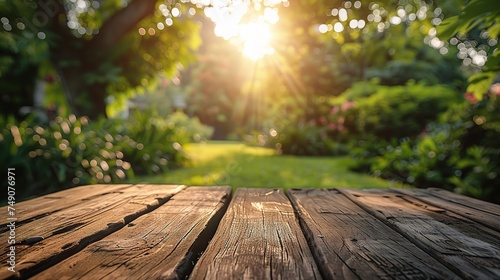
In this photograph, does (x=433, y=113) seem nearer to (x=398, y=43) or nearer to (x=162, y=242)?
(x=398, y=43)

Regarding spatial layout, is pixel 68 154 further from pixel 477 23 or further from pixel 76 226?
pixel 477 23

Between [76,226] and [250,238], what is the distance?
1.92 ft

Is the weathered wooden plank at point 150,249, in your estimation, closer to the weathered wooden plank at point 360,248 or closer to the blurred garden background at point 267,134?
the weathered wooden plank at point 360,248

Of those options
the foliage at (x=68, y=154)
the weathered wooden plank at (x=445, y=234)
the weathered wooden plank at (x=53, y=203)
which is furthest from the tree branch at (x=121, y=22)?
the weathered wooden plank at (x=445, y=234)

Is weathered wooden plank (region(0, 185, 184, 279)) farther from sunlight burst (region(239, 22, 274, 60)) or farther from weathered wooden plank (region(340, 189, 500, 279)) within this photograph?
sunlight burst (region(239, 22, 274, 60))

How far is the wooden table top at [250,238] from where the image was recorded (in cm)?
75

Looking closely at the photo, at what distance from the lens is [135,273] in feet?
2.42

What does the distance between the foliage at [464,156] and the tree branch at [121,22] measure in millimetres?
5043

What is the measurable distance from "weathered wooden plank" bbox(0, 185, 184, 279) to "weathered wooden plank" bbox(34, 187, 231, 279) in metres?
0.04

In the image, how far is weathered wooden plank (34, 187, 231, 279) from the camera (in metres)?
0.74

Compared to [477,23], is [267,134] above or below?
below

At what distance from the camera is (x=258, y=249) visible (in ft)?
2.92

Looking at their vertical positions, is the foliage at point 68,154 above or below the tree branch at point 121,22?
below

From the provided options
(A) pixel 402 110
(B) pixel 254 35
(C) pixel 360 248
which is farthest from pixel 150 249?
(A) pixel 402 110
